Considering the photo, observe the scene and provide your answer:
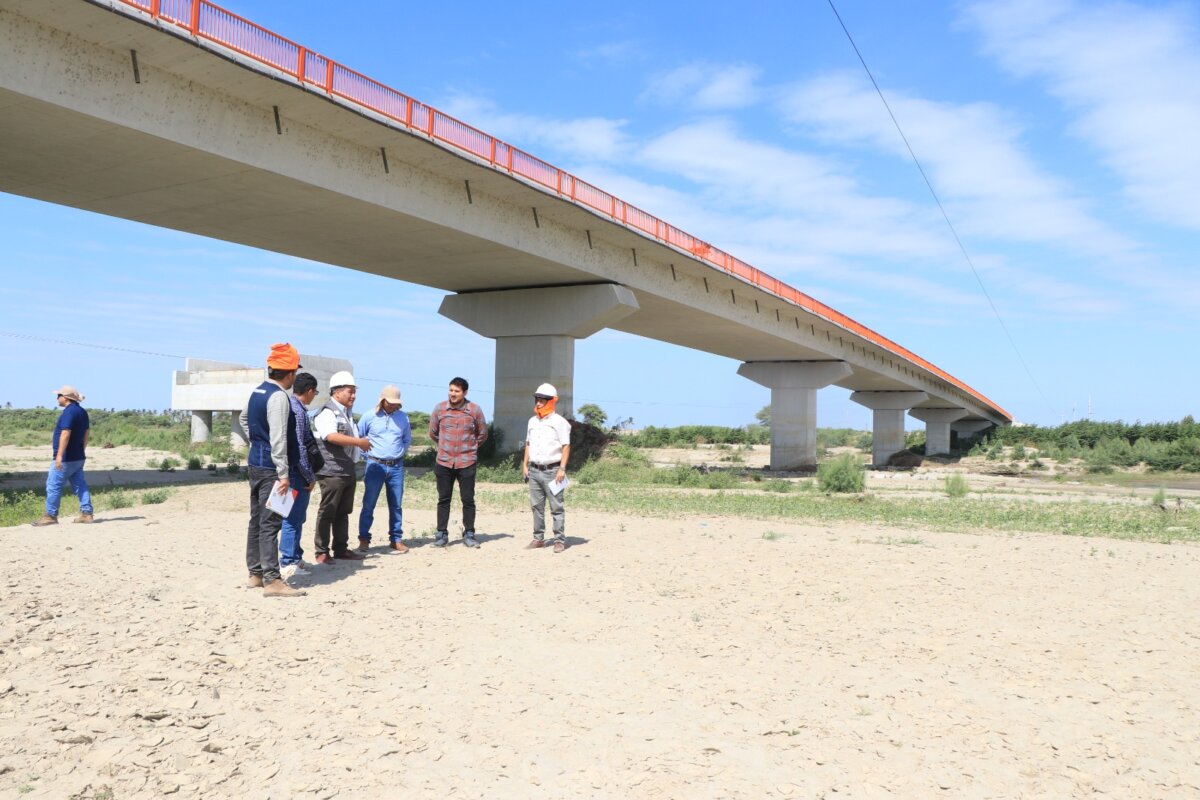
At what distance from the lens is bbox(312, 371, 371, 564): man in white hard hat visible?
827cm

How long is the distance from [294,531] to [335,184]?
1157 centimetres

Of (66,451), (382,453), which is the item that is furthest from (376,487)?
(66,451)

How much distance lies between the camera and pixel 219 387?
4541cm

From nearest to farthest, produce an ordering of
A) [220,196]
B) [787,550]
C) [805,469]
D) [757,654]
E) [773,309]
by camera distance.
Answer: [757,654], [787,550], [220,196], [773,309], [805,469]

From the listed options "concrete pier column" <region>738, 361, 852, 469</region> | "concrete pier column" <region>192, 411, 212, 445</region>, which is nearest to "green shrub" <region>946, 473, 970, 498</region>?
"concrete pier column" <region>738, 361, 852, 469</region>

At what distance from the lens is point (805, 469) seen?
4297 cm

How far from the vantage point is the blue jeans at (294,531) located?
7.55m

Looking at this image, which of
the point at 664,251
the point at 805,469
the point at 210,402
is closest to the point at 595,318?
the point at 664,251

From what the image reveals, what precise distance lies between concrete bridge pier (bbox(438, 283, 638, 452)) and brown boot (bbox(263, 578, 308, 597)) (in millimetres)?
20306

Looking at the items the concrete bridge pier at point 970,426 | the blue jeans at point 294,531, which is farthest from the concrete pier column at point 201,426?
the concrete bridge pier at point 970,426

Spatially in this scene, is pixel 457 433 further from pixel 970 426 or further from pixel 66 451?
pixel 970 426

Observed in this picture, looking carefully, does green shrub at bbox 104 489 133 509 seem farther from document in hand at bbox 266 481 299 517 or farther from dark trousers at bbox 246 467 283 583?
document in hand at bbox 266 481 299 517

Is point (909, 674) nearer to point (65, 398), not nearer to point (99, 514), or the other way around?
point (65, 398)

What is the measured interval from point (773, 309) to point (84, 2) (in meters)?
28.6
